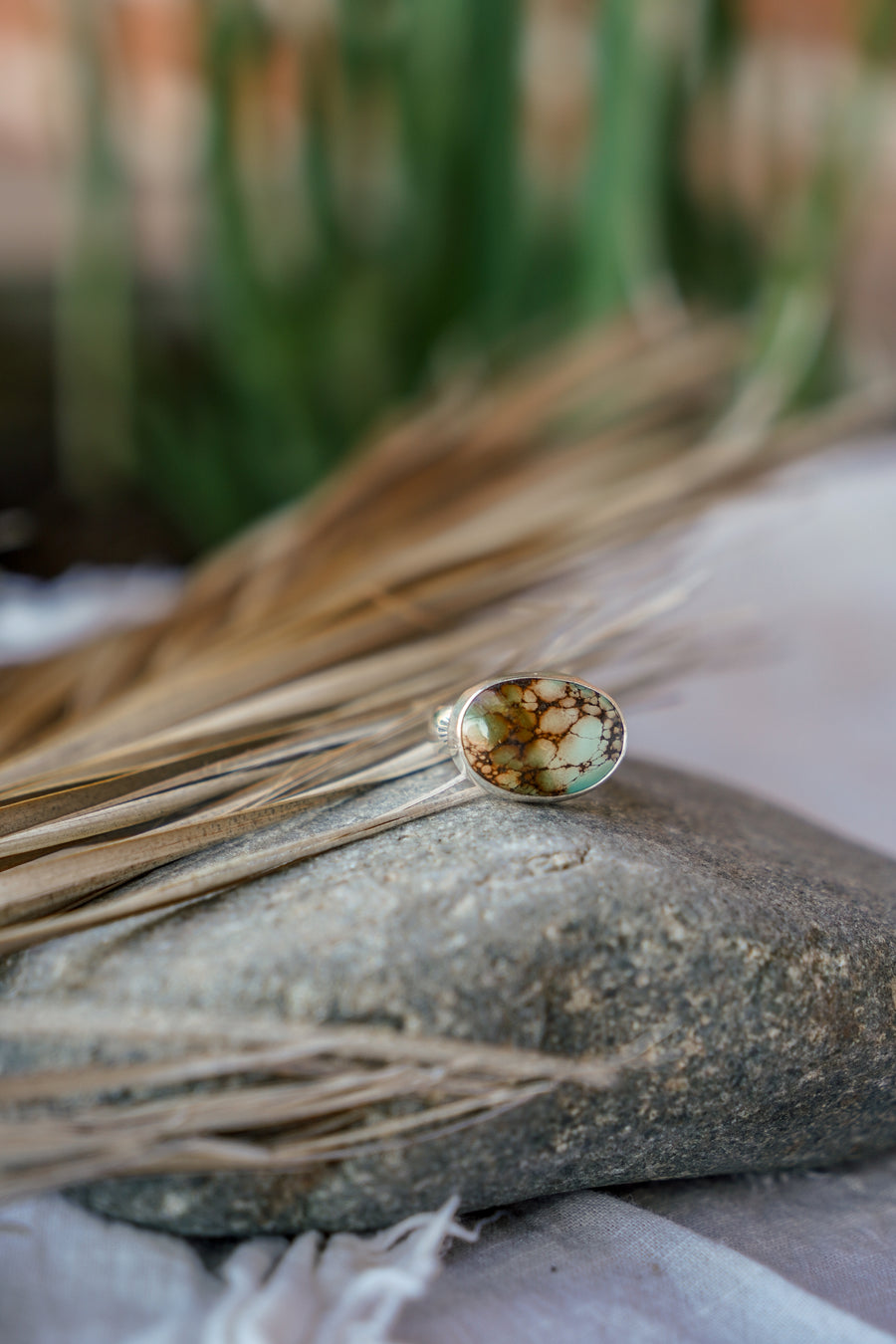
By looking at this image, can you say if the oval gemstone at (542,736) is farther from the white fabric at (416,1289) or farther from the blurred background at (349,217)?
the blurred background at (349,217)

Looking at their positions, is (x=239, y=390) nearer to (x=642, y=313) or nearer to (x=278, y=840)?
(x=642, y=313)

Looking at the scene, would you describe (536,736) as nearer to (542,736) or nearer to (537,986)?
(542,736)

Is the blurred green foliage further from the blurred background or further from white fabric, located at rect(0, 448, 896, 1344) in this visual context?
white fabric, located at rect(0, 448, 896, 1344)

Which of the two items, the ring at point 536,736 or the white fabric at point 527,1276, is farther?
the ring at point 536,736

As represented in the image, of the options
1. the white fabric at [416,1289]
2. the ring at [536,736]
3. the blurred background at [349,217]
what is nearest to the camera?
the white fabric at [416,1289]

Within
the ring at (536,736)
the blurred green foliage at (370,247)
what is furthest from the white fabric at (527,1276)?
the blurred green foliage at (370,247)

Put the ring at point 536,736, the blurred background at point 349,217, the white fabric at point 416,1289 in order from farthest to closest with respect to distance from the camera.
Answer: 1. the blurred background at point 349,217
2. the ring at point 536,736
3. the white fabric at point 416,1289

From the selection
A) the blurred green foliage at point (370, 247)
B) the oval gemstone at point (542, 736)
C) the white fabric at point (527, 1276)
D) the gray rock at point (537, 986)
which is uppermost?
the blurred green foliage at point (370, 247)
